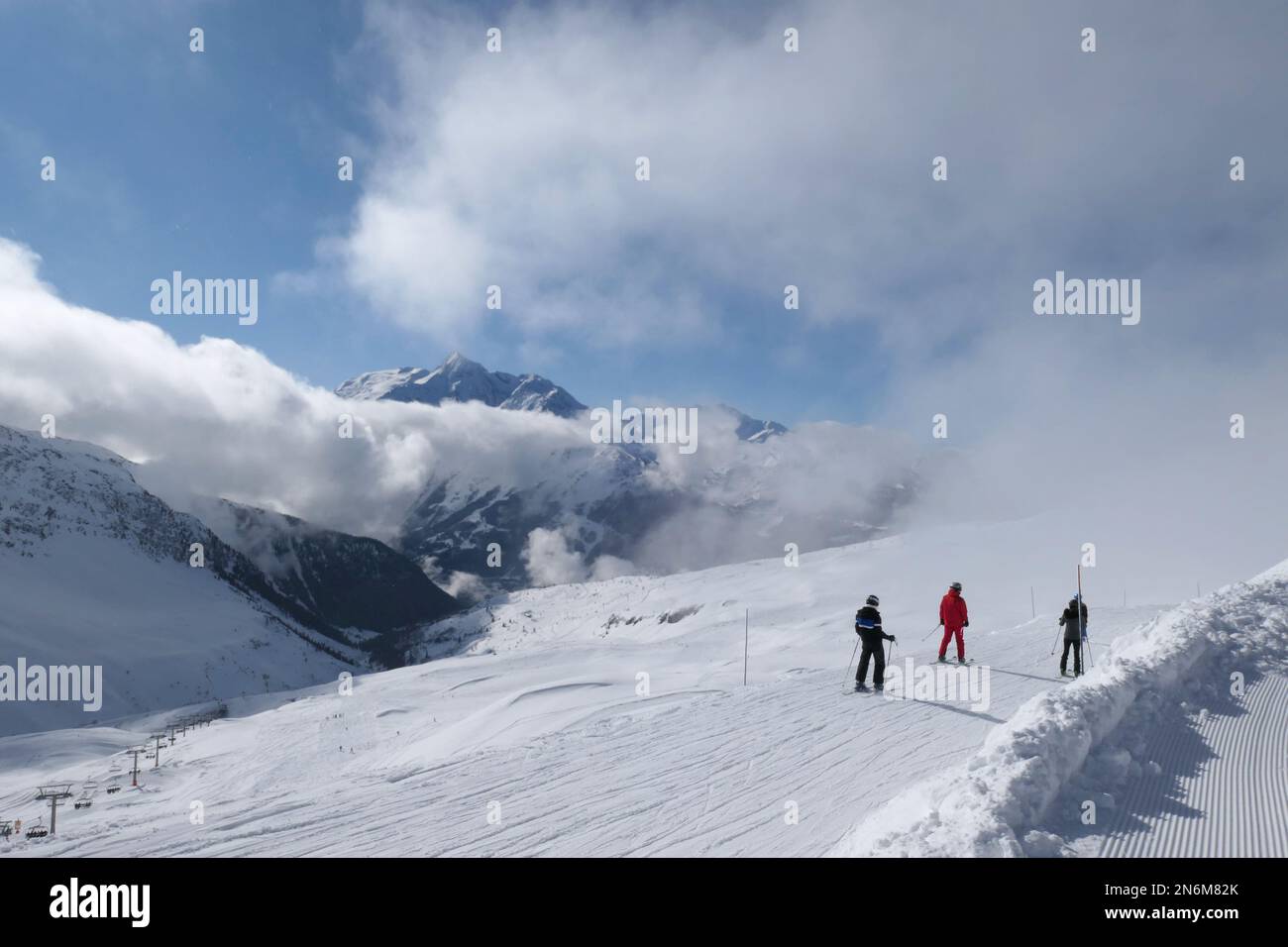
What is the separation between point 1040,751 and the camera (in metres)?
6.93

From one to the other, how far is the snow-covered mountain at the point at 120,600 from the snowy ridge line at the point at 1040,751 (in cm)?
7605

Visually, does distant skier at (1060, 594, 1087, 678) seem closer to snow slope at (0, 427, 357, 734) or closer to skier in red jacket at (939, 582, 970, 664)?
skier in red jacket at (939, 582, 970, 664)

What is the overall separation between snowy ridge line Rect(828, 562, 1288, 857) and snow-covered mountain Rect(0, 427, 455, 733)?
250 ft

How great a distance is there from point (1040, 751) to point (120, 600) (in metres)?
126

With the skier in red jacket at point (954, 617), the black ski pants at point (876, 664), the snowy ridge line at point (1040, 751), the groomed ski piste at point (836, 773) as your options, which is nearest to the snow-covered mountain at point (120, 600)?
the groomed ski piste at point (836, 773)

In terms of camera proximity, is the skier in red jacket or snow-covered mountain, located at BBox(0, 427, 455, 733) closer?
the skier in red jacket

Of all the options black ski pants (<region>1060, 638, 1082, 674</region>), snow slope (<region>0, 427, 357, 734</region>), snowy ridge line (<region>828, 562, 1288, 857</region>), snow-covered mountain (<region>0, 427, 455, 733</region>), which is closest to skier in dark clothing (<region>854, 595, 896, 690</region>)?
snowy ridge line (<region>828, 562, 1288, 857</region>)

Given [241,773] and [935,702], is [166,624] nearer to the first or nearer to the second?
[241,773]

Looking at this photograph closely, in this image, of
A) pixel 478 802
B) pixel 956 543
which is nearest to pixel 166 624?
pixel 956 543

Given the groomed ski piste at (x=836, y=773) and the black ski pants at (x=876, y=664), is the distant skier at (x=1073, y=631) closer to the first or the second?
the groomed ski piste at (x=836, y=773)

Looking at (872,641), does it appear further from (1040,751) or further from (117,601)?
(117,601)

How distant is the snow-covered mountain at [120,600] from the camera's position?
75.2m

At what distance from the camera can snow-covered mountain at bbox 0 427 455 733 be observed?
75156 mm

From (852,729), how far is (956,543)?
5827 cm
